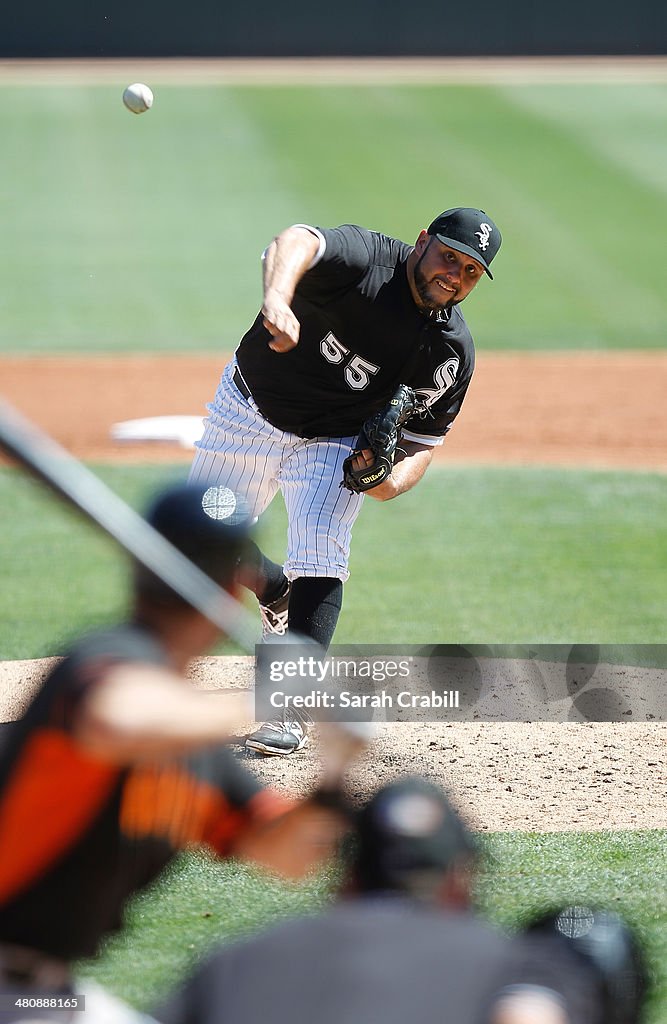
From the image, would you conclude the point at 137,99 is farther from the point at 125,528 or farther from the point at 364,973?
the point at 364,973

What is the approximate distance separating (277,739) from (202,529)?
259cm

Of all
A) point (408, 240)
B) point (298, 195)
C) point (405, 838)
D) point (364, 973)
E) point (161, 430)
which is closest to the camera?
point (364, 973)

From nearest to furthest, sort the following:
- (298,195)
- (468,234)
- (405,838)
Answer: (405,838), (468,234), (298,195)

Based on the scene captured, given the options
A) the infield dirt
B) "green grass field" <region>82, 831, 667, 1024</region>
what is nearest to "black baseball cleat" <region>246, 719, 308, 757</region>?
the infield dirt

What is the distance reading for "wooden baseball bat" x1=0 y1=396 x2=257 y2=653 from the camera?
2.19m

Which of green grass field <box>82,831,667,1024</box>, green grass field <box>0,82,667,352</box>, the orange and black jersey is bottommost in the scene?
green grass field <box>0,82,667,352</box>

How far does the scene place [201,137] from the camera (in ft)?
69.9

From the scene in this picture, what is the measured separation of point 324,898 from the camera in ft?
12.3

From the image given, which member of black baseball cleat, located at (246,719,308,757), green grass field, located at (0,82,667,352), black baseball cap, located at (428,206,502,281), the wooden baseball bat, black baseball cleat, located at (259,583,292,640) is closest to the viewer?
the wooden baseball bat

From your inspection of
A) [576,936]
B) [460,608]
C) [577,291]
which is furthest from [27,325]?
[576,936]

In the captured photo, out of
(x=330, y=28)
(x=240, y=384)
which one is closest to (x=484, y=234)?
(x=240, y=384)

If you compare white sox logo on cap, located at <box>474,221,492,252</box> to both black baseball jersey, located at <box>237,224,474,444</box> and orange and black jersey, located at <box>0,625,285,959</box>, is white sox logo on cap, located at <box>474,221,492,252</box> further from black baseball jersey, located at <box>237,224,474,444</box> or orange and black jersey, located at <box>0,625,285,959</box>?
orange and black jersey, located at <box>0,625,285,959</box>

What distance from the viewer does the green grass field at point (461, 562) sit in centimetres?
636

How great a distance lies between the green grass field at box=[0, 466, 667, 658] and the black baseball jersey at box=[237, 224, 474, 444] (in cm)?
162
